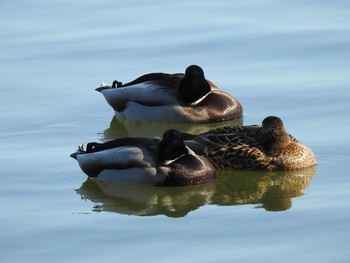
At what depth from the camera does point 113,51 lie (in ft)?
51.7

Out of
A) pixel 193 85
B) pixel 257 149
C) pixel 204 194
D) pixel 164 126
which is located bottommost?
pixel 204 194

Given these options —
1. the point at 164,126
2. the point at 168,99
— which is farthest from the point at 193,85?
the point at 164,126

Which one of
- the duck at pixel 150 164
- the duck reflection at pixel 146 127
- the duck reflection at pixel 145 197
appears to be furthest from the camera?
the duck reflection at pixel 146 127

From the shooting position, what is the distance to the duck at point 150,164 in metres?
11.4

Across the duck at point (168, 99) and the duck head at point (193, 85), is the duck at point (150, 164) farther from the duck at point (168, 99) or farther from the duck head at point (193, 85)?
the duck at point (168, 99)

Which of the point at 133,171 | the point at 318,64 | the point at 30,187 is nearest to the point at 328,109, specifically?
the point at 318,64

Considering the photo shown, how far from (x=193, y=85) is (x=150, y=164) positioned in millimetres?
2597

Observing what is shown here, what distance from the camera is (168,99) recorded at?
14.1 metres

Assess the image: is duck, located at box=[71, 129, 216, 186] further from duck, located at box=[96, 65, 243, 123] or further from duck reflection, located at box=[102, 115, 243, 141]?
duck, located at box=[96, 65, 243, 123]

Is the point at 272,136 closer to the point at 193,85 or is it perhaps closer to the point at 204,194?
the point at 204,194

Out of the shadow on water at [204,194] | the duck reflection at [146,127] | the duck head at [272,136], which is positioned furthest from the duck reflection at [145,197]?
the duck reflection at [146,127]

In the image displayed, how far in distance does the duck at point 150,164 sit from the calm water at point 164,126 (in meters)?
0.11

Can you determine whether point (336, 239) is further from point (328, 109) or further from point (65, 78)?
point (65, 78)

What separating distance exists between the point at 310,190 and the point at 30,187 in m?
2.43
